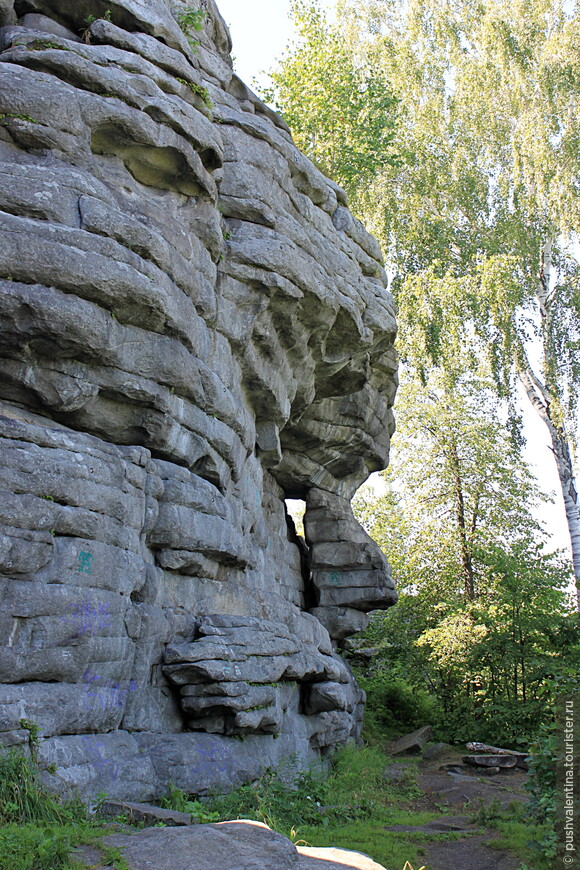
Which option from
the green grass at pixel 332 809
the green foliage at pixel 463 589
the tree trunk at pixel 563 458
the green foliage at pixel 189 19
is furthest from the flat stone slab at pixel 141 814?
the tree trunk at pixel 563 458

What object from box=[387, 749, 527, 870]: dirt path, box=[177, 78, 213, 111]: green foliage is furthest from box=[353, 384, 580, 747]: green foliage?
box=[177, 78, 213, 111]: green foliage

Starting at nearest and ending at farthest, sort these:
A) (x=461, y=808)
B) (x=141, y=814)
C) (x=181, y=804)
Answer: (x=141, y=814) → (x=181, y=804) → (x=461, y=808)

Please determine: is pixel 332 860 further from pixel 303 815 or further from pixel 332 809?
pixel 332 809

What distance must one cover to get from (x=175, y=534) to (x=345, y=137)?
65.0 feet

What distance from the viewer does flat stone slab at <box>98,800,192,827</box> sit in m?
7.35

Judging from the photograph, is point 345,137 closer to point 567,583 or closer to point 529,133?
point 529,133

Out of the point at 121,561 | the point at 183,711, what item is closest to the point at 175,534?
A: the point at 121,561

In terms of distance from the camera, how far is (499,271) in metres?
24.6

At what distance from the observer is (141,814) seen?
745 cm

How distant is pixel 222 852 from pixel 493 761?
1170cm

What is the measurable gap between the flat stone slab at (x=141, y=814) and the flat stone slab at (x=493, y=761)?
10592 millimetres

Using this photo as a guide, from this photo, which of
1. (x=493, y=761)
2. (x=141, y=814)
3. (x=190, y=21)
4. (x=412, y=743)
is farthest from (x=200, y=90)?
(x=412, y=743)

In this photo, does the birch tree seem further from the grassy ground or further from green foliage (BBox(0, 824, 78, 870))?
green foliage (BBox(0, 824, 78, 870))

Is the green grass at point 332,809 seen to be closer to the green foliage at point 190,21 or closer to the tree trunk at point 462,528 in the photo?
the tree trunk at point 462,528
